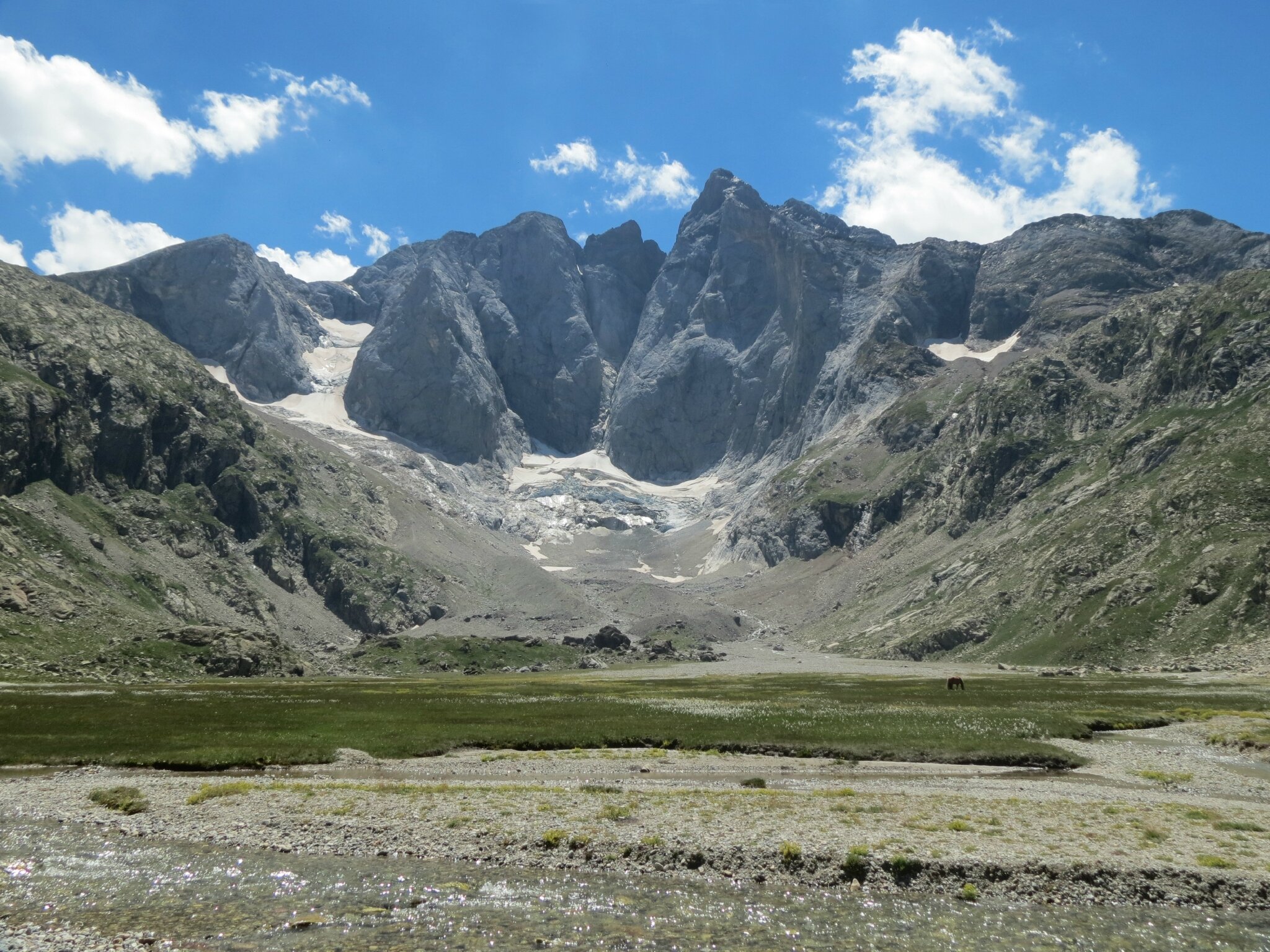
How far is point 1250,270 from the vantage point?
192 meters

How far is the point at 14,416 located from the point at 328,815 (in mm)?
164849

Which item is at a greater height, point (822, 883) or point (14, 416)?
point (14, 416)

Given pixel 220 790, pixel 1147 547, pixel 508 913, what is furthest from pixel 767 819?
pixel 1147 547

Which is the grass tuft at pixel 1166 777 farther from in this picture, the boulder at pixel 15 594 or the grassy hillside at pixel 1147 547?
the boulder at pixel 15 594

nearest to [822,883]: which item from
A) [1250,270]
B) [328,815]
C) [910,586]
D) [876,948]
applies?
[876,948]

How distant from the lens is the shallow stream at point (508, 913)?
62.3 ft

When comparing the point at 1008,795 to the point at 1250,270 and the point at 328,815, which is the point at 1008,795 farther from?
the point at 1250,270

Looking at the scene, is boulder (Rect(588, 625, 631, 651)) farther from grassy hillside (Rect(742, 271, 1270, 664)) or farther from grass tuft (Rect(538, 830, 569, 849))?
grass tuft (Rect(538, 830, 569, 849))

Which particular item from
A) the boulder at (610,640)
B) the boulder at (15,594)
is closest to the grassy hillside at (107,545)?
the boulder at (15,594)

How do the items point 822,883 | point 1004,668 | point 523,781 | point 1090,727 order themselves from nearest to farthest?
point 822,883, point 523,781, point 1090,727, point 1004,668

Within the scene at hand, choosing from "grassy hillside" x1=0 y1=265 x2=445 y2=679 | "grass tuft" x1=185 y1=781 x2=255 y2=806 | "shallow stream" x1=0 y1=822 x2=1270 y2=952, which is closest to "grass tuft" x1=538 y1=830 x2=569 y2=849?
"shallow stream" x1=0 y1=822 x2=1270 y2=952

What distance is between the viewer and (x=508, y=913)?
818 inches

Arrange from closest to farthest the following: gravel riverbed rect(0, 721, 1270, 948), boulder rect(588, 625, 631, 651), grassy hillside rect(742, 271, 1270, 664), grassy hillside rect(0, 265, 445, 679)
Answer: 1. gravel riverbed rect(0, 721, 1270, 948)
2. grassy hillside rect(0, 265, 445, 679)
3. grassy hillside rect(742, 271, 1270, 664)
4. boulder rect(588, 625, 631, 651)

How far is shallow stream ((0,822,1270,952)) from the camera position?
19.0 meters
